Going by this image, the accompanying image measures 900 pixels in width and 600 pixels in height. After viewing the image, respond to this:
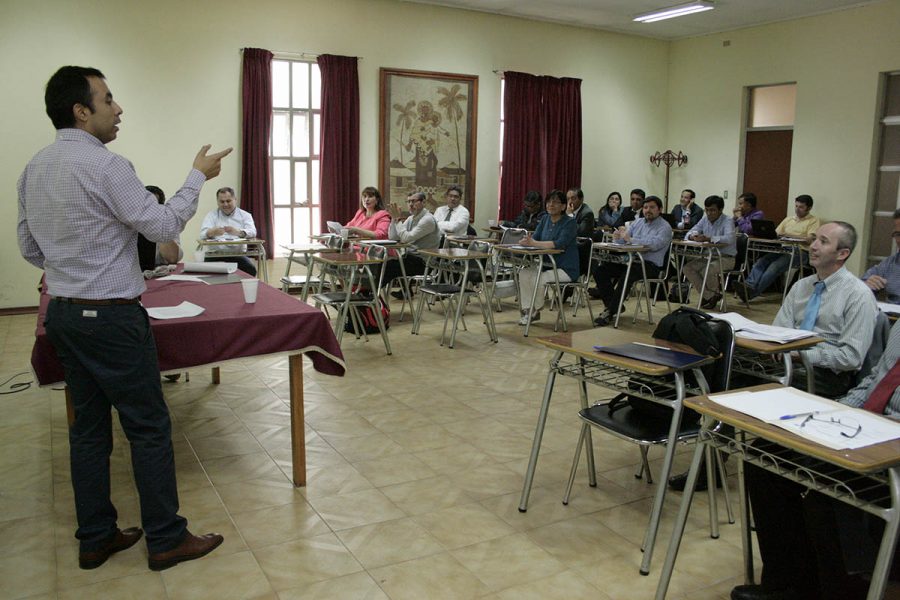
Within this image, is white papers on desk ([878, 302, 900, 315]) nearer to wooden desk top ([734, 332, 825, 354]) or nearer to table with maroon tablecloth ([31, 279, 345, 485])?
wooden desk top ([734, 332, 825, 354])

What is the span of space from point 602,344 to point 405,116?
6.61 meters

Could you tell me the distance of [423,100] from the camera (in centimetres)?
884

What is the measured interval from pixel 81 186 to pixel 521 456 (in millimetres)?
2265

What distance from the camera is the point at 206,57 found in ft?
25.1

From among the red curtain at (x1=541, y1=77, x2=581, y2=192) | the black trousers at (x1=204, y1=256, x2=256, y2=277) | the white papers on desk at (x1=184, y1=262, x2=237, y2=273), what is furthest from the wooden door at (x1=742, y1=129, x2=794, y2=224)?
the white papers on desk at (x1=184, y1=262, x2=237, y2=273)

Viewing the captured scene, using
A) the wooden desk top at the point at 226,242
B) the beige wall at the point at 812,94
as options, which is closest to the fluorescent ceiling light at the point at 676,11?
the beige wall at the point at 812,94

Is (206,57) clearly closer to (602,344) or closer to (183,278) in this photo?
(183,278)

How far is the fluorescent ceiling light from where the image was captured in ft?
27.5

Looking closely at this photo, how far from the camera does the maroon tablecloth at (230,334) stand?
273 centimetres

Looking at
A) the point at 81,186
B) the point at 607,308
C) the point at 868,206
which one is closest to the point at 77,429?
the point at 81,186

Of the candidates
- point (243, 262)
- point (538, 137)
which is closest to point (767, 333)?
point (243, 262)

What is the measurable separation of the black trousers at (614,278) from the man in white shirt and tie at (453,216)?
5.50 feet

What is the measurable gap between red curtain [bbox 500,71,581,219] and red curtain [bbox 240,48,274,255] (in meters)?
3.11

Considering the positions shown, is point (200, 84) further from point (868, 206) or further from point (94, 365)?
point (868, 206)
